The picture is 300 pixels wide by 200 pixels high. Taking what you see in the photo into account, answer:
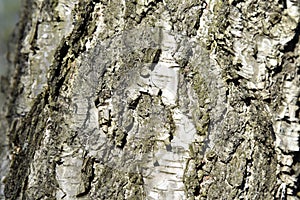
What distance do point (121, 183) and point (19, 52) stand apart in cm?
44

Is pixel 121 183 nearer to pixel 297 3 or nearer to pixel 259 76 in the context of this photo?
pixel 259 76

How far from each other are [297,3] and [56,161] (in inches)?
19.9

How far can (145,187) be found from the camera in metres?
0.89

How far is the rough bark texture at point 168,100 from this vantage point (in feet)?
2.89

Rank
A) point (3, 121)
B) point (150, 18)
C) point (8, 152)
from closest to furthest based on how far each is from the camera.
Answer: point (150, 18) → point (8, 152) → point (3, 121)

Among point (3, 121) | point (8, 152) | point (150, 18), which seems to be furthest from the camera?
point (3, 121)

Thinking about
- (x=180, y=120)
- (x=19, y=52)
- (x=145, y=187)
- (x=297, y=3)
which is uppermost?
(x=297, y=3)

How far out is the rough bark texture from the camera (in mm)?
880

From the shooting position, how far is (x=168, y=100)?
88 centimetres

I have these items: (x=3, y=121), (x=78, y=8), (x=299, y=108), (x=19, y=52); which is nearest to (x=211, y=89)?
(x=299, y=108)

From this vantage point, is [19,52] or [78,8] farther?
[19,52]

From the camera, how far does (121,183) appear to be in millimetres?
878

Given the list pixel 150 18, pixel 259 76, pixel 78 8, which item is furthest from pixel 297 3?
pixel 78 8

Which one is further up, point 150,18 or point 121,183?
point 150,18
